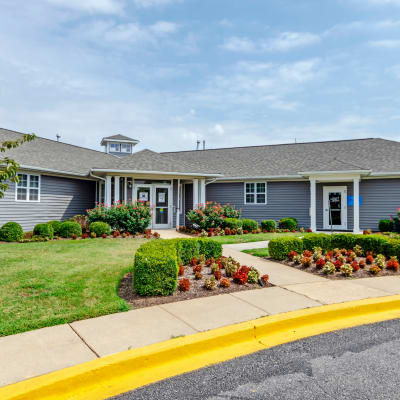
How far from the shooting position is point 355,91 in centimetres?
1341

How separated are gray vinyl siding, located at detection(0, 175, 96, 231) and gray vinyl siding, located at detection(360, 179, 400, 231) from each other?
1455cm

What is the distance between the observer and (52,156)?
16656 mm

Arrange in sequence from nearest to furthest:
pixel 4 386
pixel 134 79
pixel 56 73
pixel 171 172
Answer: pixel 4 386 < pixel 56 73 < pixel 134 79 < pixel 171 172

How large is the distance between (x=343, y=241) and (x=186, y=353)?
6.86 m

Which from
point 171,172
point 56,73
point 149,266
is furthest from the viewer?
point 171,172

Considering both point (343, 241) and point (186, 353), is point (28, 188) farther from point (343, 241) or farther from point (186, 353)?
point (186, 353)

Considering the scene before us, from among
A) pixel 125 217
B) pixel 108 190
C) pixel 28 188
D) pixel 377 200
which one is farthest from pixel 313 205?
pixel 28 188

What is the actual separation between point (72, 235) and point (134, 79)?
6.87 m

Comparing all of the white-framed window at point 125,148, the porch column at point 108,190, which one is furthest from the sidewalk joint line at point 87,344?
the white-framed window at point 125,148

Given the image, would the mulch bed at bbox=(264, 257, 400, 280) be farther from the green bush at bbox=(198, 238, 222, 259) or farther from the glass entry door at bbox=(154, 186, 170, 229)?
the glass entry door at bbox=(154, 186, 170, 229)

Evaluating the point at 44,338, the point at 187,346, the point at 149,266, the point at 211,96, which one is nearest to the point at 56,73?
the point at 211,96

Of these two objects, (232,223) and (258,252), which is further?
(232,223)

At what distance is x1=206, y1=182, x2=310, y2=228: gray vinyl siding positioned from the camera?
1730 centimetres

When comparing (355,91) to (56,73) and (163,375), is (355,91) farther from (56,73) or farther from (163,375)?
(163,375)
